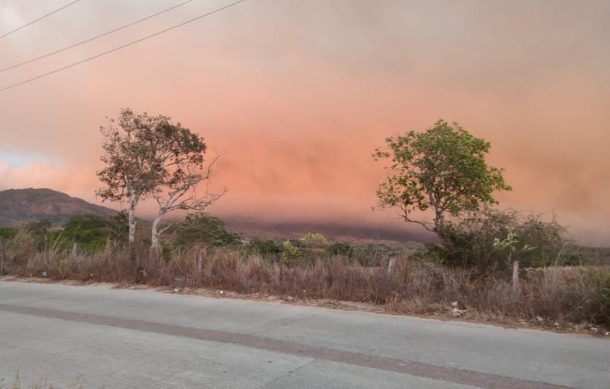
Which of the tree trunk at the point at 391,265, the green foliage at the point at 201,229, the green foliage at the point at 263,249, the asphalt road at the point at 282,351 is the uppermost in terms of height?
the green foliage at the point at 201,229

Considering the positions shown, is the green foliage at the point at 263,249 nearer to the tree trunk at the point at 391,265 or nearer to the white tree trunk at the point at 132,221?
the tree trunk at the point at 391,265

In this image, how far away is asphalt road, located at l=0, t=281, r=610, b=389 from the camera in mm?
5949

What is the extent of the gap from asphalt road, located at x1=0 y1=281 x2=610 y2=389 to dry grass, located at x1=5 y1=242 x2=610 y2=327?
99 centimetres

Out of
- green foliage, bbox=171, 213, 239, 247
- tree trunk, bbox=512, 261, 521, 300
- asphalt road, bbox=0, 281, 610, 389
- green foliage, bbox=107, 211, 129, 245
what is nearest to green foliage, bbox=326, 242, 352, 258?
asphalt road, bbox=0, 281, 610, 389

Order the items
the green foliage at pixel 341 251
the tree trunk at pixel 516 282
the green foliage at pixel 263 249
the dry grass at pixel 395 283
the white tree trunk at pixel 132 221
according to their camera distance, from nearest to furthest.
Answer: the dry grass at pixel 395 283 < the tree trunk at pixel 516 282 < the green foliage at pixel 341 251 < the green foliage at pixel 263 249 < the white tree trunk at pixel 132 221

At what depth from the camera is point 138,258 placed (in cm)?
1566

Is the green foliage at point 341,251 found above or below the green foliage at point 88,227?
below

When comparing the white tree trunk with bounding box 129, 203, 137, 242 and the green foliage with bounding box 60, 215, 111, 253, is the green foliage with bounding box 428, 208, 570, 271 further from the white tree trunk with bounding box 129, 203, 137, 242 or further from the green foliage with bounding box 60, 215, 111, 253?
the green foliage with bounding box 60, 215, 111, 253

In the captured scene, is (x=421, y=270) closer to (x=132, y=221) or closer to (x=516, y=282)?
(x=516, y=282)

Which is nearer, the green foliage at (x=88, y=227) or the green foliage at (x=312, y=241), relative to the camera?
the green foliage at (x=312, y=241)

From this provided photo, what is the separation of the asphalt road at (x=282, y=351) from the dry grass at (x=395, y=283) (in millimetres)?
993

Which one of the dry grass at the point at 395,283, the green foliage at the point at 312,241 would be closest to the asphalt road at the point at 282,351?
the dry grass at the point at 395,283

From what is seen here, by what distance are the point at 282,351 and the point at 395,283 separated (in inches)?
177

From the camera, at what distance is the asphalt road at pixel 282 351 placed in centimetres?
595
